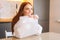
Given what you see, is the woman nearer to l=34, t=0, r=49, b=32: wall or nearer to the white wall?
l=34, t=0, r=49, b=32: wall

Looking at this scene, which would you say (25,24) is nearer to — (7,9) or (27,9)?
(27,9)

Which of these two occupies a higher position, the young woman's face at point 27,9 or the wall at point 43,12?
the young woman's face at point 27,9

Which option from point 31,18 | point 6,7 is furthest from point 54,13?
point 31,18

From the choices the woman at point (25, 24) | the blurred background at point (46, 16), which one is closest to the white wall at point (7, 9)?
the blurred background at point (46, 16)

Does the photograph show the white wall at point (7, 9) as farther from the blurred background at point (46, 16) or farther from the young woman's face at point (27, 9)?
the young woman's face at point (27, 9)

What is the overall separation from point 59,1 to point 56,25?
41 centimetres

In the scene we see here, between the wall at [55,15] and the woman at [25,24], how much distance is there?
4.44 ft

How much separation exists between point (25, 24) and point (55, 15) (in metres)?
1.47

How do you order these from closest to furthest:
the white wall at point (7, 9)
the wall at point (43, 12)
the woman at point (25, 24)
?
the woman at point (25, 24), the wall at point (43, 12), the white wall at point (7, 9)

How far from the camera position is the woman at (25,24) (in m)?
0.92

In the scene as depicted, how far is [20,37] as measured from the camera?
913 mm

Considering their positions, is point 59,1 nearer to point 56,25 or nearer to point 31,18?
point 56,25

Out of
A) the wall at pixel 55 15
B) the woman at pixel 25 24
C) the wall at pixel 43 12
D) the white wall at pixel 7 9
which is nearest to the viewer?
the woman at pixel 25 24

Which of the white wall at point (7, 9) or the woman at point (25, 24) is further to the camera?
the white wall at point (7, 9)
